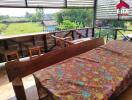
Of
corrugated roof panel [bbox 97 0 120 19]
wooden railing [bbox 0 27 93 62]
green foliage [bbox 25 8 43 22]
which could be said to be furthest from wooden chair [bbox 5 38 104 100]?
green foliage [bbox 25 8 43 22]

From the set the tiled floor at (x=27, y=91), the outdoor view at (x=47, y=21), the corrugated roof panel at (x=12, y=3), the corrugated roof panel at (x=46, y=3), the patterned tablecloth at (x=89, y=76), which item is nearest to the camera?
the patterned tablecloth at (x=89, y=76)

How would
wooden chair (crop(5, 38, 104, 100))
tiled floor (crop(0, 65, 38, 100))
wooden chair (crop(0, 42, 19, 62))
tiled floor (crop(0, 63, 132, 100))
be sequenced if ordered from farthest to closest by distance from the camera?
wooden chair (crop(0, 42, 19, 62)), tiled floor (crop(0, 65, 38, 100)), tiled floor (crop(0, 63, 132, 100)), wooden chair (crop(5, 38, 104, 100))

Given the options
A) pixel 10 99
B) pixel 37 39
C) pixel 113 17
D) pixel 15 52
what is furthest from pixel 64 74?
pixel 113 17

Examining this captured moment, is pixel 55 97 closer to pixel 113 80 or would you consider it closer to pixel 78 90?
pixel 78 90

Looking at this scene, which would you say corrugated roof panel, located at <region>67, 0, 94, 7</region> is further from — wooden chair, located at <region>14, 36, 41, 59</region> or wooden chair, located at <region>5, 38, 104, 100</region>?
wooden chair, located at <region>5, 38, 104, 100</region>

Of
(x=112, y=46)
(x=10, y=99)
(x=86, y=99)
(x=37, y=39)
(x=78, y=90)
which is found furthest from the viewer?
(x=37, y=39)

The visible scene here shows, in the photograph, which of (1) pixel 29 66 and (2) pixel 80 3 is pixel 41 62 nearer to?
(1) pixel 29 66

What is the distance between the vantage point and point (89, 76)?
1.39m

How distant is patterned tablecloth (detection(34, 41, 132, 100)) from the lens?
1122mm

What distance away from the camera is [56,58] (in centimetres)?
193

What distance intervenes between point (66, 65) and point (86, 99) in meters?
0.65

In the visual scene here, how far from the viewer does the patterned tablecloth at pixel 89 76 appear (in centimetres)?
112

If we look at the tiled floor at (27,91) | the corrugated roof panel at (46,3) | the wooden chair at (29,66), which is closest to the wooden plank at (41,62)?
the wooden chair at (29,66)

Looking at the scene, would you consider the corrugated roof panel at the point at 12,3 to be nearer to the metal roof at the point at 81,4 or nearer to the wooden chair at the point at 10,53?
the metal roof at the point at 81,4
